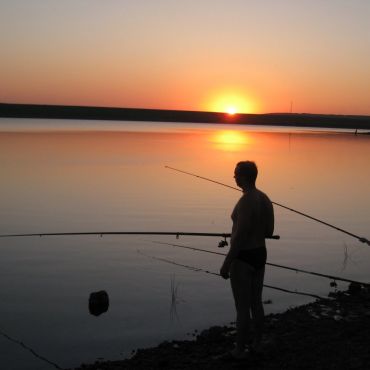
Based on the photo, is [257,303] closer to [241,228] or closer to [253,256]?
[253,256]

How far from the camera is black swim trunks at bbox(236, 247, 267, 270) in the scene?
17.5 ft

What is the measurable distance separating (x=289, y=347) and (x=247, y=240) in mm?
1556

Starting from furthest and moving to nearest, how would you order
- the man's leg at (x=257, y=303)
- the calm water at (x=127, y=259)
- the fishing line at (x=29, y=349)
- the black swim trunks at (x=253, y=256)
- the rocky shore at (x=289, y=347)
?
the calm water at (x=127, y=259), the fishing line at (x=29, y=349), the rocky shore at (x=289, y=347), the man's leg at (x=257, y=303), the black swim trunks at (x=253, y=256)

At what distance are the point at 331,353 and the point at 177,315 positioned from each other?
301 cm

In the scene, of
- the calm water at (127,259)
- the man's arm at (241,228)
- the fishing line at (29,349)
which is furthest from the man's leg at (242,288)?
the fishing line at (29,349)

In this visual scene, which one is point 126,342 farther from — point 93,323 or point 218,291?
point 218,291

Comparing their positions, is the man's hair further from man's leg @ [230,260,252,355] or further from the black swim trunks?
man's leg @ [230,260,252,355]

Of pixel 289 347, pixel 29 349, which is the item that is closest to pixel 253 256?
pixel 289 347

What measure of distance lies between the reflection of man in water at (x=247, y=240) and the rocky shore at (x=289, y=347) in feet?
2.17

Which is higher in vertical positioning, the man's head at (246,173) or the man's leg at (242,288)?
the man's head at (246,173)

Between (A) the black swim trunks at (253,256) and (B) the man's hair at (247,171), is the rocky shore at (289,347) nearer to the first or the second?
(A) the black swim trunks at (253,256)

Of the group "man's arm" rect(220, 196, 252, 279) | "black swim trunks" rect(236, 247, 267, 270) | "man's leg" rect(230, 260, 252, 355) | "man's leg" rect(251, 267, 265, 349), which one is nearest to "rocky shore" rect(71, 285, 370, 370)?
"man's leg" rect(251, 267, 265, 349)

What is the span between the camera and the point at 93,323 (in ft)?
26.4

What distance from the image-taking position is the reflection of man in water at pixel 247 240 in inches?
207
